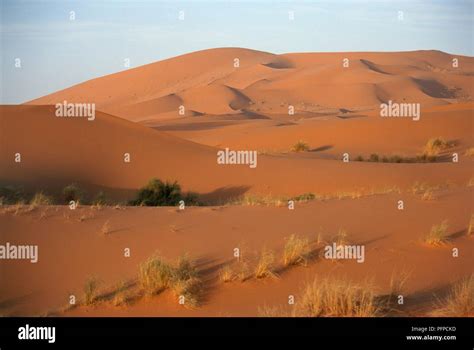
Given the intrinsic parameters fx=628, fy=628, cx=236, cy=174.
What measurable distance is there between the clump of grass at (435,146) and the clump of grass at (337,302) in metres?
22.6

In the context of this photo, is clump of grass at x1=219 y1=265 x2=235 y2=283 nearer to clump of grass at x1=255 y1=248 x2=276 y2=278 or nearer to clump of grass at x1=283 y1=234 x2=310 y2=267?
clump of grass at x1=255 y1=248 x2=276 y2=278

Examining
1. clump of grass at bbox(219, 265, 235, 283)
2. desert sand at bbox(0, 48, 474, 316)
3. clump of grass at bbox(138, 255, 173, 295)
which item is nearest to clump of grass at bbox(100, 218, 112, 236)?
desert sand at bbox(0, 48, 474, 316)

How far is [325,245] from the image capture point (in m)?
9.37

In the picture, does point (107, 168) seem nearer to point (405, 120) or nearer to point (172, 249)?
point (172, 249)

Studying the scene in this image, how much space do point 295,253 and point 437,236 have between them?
2446mm

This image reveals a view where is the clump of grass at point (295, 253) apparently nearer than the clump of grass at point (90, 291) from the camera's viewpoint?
No

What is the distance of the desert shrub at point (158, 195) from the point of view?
1702 centimetres

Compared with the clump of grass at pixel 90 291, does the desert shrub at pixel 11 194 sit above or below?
above

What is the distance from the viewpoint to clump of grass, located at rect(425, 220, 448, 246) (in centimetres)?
959

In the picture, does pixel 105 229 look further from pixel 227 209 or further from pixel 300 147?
pixel 300 147

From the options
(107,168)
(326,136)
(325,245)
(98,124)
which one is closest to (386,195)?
(325,245)

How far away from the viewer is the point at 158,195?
17.4m

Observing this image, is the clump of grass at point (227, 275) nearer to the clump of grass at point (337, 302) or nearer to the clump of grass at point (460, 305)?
the clump of grass at point (337, 302)

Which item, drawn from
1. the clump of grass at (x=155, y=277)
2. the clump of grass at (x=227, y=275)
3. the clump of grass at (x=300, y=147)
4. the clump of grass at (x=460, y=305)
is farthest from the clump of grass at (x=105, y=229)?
the clump of grass at (x=300, y=147)
